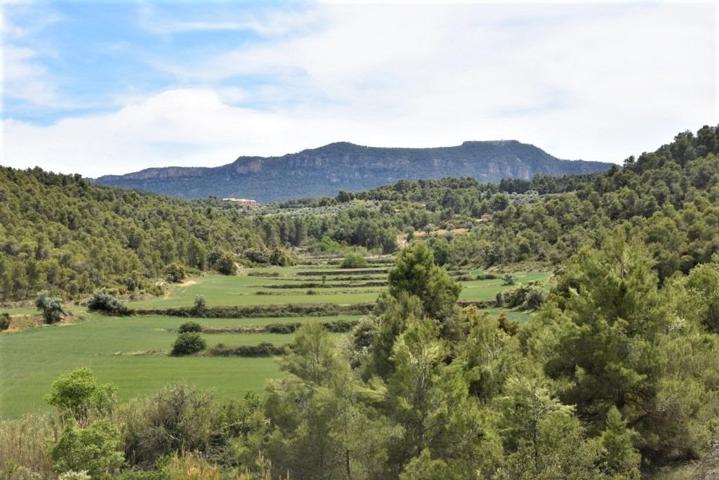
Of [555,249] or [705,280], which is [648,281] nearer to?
[705,280]

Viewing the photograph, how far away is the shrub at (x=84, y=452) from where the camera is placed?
15234mm

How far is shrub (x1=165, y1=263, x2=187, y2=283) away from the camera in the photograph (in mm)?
84125

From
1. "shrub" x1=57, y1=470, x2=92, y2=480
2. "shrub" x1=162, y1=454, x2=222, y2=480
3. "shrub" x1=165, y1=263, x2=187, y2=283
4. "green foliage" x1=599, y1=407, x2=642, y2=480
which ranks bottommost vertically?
"shrub" x1=165, y1=263, x2=187, y2=283

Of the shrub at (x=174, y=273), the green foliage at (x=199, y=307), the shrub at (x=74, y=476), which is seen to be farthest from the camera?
the shrub at (x=174, y=273)

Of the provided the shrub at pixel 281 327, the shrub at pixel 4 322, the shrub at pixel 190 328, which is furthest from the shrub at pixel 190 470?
the shrub at pixel 4 322

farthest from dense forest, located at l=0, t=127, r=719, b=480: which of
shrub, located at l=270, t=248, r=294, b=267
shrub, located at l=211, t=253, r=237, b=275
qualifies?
shrub, located at l=270, t=248, r=294, b=267

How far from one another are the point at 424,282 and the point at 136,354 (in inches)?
953

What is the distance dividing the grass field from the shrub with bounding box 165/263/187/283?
61.0ft

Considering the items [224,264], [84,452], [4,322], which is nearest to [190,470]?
[84,452]

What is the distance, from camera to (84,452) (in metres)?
15.3

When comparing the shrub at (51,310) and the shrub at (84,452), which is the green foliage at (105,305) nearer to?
the shrub at (51,310)

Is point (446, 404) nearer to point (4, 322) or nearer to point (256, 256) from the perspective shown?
point (4, 322)

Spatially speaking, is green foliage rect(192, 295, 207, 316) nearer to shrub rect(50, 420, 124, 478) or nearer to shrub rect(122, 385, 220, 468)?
shrub rect(122, 385, 220, 468)

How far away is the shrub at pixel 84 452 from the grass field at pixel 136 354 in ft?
30.4
